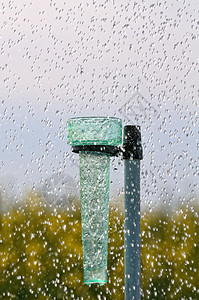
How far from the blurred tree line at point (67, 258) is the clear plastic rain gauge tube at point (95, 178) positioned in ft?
25.8

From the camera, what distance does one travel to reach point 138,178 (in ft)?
6.01

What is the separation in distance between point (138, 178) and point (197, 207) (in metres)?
8.17

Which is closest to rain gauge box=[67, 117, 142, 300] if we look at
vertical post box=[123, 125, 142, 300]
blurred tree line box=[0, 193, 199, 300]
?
vertical post box=[123, 125, 142, 300]

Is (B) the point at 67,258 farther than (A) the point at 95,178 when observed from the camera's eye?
Yes

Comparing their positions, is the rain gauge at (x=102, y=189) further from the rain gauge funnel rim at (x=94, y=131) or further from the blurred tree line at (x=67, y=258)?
the blurred tree line at (x=67, y=258)

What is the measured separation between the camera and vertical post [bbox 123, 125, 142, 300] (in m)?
1.81

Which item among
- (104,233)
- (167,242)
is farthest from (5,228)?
(104,233)

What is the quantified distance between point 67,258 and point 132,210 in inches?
340

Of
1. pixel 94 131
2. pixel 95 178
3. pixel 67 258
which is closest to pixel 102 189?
pixel 95 178

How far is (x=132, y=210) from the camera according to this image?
5.90 ft

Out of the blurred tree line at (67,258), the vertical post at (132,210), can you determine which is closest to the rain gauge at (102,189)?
the vertical post at (132,210)

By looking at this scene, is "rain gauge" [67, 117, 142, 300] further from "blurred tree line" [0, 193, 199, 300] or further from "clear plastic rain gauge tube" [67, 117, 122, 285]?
"blurred tree line" [0, 193, 199, 300]

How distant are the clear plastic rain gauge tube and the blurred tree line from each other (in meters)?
7.86

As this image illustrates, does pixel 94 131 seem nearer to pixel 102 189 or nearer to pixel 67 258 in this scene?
pixel 102 189
